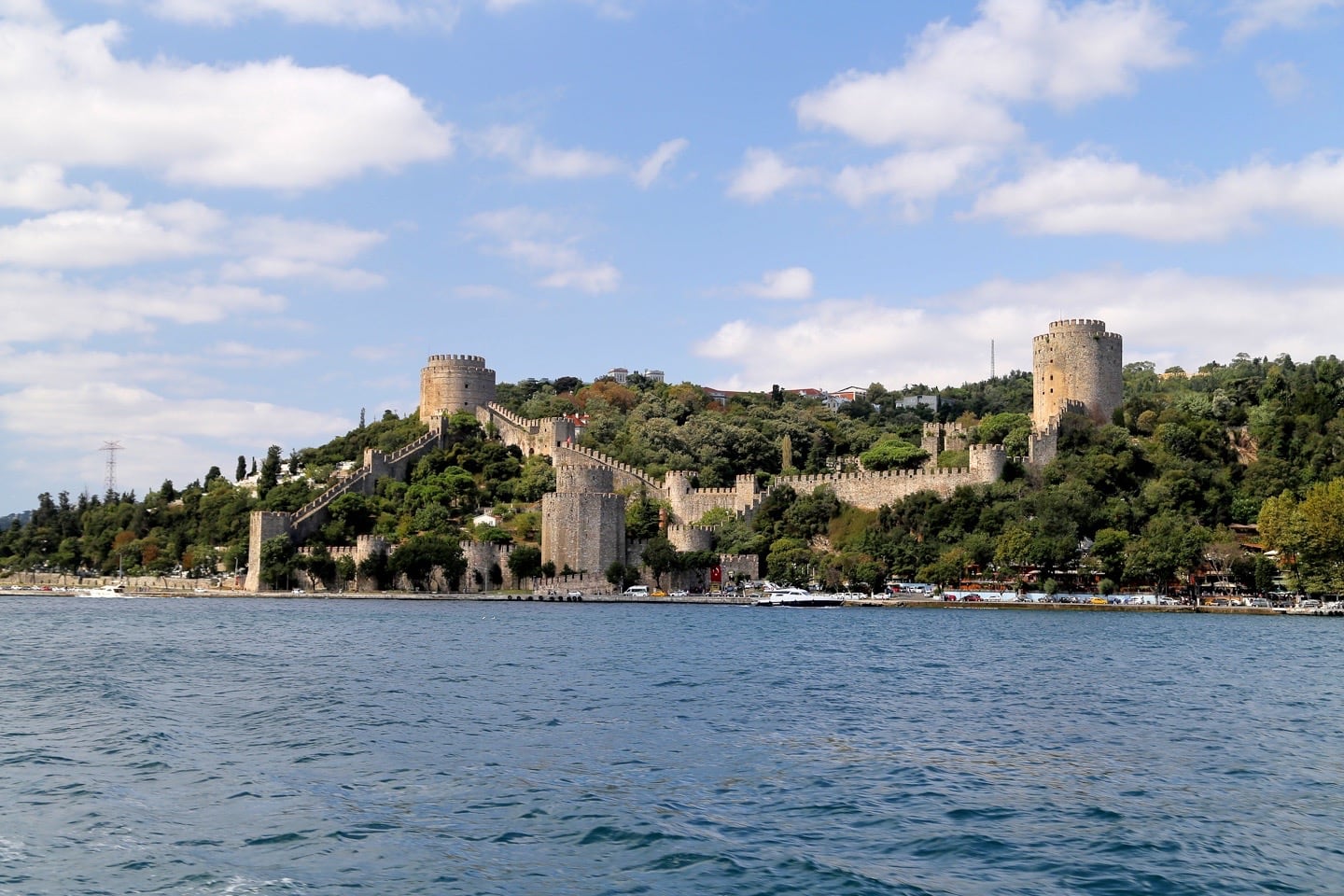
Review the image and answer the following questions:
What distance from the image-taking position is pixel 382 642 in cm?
3002

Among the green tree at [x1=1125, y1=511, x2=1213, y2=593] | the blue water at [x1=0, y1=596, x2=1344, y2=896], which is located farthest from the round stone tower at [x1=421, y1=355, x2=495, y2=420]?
the blue water at [x1=0, y1=596, x2=1344, y2=896]

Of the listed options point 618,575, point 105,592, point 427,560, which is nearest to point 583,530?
point 618,575

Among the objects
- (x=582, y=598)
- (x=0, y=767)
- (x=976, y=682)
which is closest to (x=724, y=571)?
(x=582, y=598)

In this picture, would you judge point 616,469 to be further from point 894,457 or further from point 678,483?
point 894,457

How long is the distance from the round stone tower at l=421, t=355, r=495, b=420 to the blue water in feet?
141

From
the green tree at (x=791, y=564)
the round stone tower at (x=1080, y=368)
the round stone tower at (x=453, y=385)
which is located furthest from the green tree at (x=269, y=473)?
the round stone tower at (x=1080, y=368)

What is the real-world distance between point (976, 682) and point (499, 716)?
8568mm

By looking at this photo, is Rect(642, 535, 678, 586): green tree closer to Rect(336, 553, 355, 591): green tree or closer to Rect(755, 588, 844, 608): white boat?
Rect(755, 588, 844, 608): white boat

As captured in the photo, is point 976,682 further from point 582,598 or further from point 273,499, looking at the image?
point 273,499

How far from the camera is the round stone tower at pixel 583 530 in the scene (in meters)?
51.8

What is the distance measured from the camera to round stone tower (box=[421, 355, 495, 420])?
69.3 metres

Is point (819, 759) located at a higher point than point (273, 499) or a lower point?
lower

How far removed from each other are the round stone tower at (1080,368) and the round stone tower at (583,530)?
18.2 m

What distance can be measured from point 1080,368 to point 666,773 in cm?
4661
